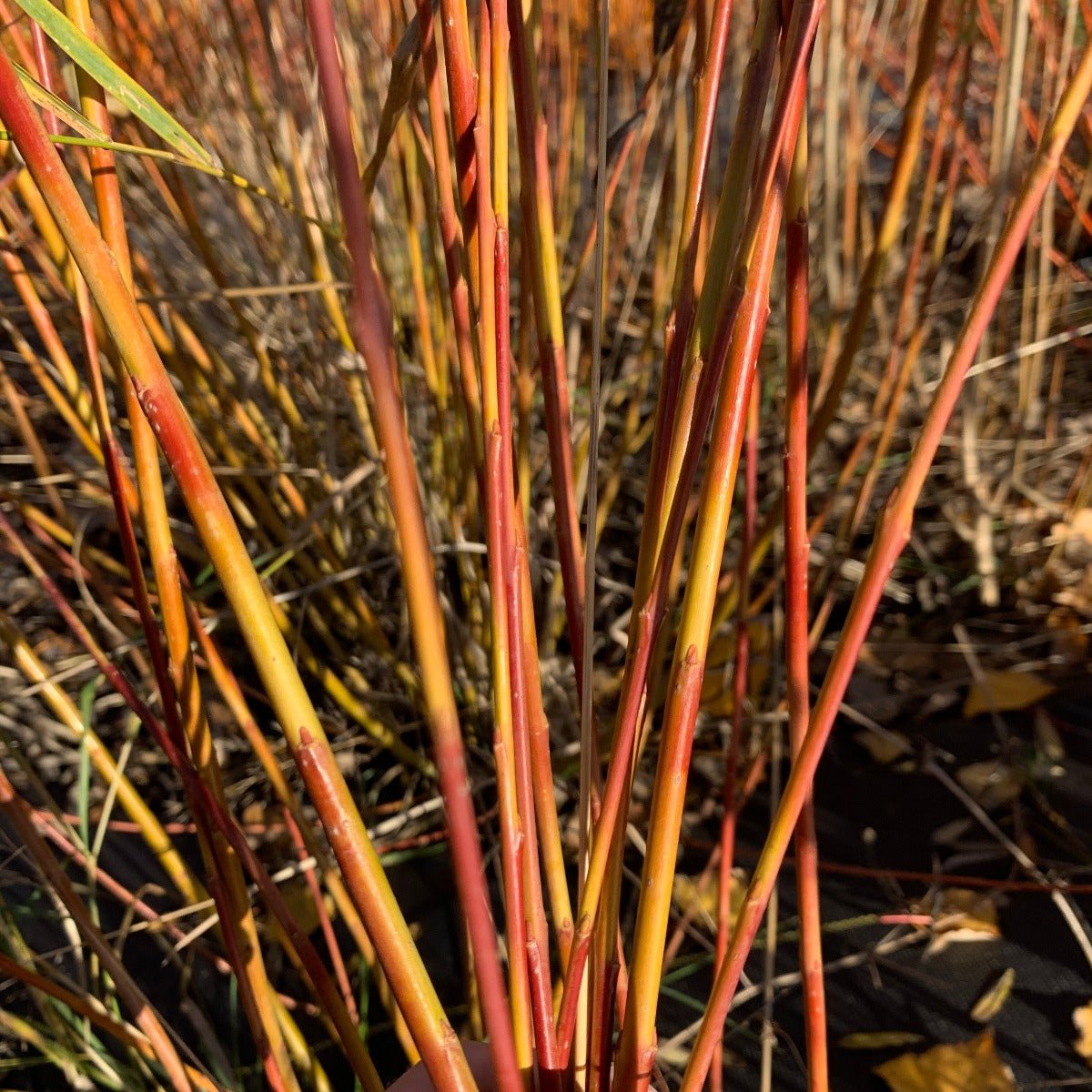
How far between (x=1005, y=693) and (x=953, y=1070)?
0.44 m

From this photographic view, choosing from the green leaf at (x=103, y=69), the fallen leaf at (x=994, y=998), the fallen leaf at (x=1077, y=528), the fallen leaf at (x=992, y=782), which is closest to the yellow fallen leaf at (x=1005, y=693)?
the fallen leaf at (x=992, y=782)

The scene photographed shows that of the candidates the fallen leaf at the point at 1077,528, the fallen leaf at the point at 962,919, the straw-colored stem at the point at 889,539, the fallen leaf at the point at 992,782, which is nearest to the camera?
the straw-colored stem at the point at 889,539

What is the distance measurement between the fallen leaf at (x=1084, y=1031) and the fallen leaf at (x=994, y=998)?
5cm

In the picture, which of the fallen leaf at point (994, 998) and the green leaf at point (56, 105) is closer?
the green leaf at point (56, 105)

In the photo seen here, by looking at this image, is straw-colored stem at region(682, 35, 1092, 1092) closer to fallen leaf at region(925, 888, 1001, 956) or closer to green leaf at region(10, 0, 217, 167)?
green leaf at region(10, 0, 217, 167)

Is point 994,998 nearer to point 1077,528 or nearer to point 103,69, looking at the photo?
point 1077,528

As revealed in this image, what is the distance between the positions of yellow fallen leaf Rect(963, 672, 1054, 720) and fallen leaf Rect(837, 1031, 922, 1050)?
1.27 ft

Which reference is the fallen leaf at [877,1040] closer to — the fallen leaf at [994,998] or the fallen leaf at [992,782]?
the fallen leaf at [994,998]

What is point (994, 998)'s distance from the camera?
0.80m

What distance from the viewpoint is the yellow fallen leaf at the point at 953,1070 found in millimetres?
740

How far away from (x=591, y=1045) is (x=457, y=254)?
345 millimetres

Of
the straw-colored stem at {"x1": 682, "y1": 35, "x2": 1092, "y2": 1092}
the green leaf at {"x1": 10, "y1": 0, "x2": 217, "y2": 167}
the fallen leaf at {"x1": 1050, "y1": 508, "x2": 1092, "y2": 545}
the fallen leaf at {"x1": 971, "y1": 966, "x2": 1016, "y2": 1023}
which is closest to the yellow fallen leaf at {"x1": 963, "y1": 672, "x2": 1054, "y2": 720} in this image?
A: the fallen leaf at {"x1": 1050, "y1": 508, "x2": 1092, "y2": 545}

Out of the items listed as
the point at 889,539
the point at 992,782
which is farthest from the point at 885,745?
the point at 889,539

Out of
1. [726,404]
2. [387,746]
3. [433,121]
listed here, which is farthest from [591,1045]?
[387,746]
